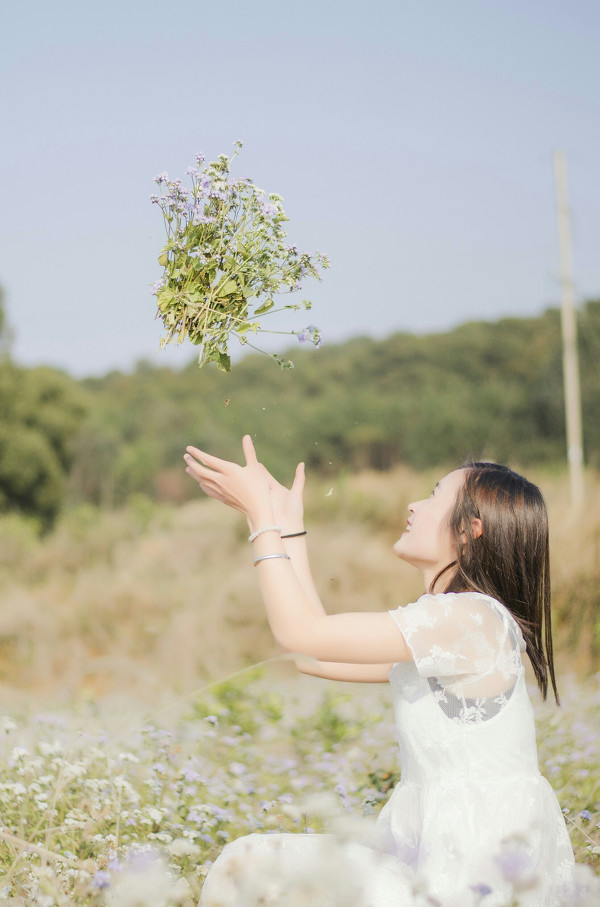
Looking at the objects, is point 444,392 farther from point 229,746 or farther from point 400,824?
point 400,824

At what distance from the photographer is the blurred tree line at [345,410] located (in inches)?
650

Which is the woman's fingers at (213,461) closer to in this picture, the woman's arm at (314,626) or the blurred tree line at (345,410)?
the woman's arm at (314,626)

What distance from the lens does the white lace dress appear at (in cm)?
174

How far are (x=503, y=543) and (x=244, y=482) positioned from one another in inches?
24.3

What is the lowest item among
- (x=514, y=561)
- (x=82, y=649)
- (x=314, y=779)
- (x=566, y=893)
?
(x=82, y=649)

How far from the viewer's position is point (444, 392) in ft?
72.6

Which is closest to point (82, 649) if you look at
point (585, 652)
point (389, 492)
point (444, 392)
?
point (389, 492)

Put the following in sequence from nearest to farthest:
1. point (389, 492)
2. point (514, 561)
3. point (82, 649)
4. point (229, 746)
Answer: point (514, 561) < point (229, 746) < point (82, 649) < point (389, 492)

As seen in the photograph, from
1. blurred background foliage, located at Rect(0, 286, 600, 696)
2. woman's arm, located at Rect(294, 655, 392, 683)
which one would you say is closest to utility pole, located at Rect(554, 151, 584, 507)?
blurred background foliage, located at Rect(0, 286, 600, 696)

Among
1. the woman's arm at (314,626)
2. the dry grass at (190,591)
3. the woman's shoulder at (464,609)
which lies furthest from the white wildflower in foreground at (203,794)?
the dry grass at (190,591)

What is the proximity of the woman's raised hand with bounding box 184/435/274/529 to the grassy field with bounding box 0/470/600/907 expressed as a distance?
0.63 meters

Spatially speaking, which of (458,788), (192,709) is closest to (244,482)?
(458,788)

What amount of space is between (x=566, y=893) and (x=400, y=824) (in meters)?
0.36

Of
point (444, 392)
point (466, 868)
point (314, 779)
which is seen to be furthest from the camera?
point (444, 392)
